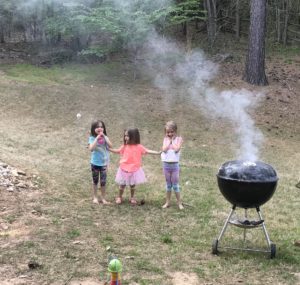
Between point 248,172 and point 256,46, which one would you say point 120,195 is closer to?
point 248,172

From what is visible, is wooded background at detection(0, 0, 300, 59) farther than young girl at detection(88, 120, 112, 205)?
Yes

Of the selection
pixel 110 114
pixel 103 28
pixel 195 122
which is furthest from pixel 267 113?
pixel 103 28

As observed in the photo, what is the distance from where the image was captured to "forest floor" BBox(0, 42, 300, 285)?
4977 millimetres

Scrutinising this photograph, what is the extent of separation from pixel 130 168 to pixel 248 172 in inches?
93.5

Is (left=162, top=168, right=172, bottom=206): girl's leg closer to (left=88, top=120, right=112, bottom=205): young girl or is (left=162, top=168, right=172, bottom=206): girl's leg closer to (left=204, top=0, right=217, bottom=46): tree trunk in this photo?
(left=88, top=120, right=112, bottom=205): young girl

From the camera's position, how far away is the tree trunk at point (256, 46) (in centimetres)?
1431

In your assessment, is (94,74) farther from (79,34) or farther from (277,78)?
(277,78)

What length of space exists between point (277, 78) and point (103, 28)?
18.5ft

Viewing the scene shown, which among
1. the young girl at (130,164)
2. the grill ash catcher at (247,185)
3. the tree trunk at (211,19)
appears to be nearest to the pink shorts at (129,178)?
the young girl at (130,164)

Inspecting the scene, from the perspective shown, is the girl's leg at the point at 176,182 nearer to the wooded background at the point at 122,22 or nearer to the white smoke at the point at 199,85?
the white smoke at the point at 199,85

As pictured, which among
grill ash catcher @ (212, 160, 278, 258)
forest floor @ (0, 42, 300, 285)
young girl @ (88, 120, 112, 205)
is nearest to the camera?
forest floor @ (0, 42, 300, 285)

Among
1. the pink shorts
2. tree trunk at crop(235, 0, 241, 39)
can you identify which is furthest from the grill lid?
tree trunk at crop(235, 0, 241, 39)

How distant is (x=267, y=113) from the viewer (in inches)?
539

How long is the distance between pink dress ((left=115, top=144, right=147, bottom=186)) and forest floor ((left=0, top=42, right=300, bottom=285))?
17.7 inches
